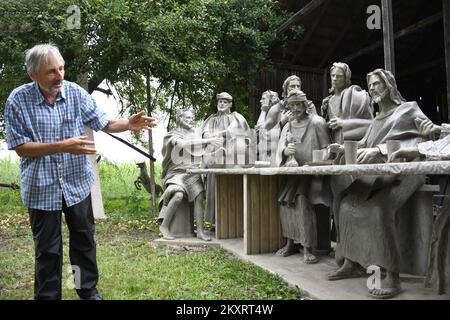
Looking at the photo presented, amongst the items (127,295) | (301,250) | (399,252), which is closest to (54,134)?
(127,295)

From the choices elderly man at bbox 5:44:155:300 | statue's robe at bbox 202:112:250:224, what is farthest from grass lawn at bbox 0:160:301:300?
statue's robe at bbox 202:112:250:224

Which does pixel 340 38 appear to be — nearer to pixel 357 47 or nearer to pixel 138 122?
pixel 357 47

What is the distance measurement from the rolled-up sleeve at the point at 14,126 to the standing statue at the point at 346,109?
2.82m

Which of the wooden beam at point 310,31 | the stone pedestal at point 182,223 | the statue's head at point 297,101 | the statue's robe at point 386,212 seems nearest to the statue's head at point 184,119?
the stone pedestal at point 182,223

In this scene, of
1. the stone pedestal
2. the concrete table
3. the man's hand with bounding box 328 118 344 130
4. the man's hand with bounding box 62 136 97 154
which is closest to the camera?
the man's hand with bounding box 62 136 97 154

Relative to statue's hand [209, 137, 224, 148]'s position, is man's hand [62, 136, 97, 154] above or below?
below

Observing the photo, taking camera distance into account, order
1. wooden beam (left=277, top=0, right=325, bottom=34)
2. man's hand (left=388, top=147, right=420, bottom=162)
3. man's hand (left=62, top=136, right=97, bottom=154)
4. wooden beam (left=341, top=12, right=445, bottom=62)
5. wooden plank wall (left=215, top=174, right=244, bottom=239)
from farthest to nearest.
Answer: wooden beam (left=341, top=12, right=445, bottom=62) → wooden beam (left=277, top=0, right=325, bottom=34) → wooden plank wall (left=215, top=174, right=244, bottom=239) → man's hand (left=388, top=147, right=420, bottom=162) → man's hand (left=62, top=136, right=97, bottom=154)

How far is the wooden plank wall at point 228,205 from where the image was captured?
6.30m

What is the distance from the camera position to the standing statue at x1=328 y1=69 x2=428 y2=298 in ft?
11.1

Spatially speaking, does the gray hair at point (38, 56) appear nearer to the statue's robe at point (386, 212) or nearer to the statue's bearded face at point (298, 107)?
the statue's robe at point (386, 212)

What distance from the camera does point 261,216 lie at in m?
5.13

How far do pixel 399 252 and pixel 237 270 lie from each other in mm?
1679

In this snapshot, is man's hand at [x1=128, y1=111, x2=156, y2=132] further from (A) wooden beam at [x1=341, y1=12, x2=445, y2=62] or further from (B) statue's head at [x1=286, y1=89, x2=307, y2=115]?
(A) wooden beam at [x1=341, y1=12, x2=445, y2=62]

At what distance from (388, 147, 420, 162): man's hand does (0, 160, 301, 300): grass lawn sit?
1376mm
